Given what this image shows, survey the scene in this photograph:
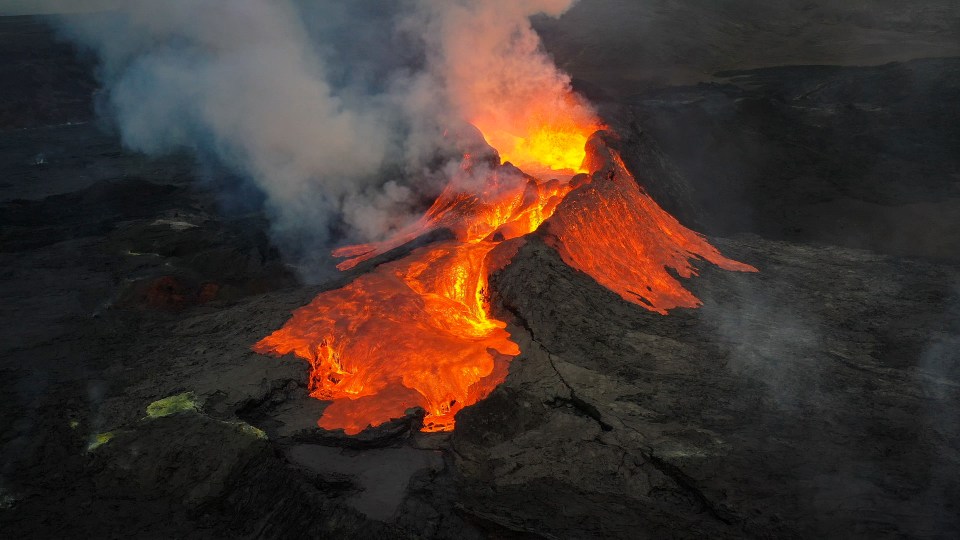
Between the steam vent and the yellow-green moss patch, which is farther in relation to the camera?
the yellow-green moss patch

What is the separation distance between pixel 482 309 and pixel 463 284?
2.37 ft

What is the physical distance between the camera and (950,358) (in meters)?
10.4

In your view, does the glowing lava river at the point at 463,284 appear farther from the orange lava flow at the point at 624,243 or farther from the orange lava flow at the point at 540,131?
the orange lava flow at the point at 540,131

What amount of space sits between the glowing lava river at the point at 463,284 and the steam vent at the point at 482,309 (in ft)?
0.21

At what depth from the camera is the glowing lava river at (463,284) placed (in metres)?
9.16

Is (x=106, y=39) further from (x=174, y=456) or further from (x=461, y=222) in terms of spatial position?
(x=174, y=456)

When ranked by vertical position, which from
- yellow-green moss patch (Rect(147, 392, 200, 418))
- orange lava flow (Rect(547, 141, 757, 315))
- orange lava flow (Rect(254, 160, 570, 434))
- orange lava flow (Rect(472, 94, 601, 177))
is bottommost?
yellow-green moss patch (Rect(147, 392, 200, 418))

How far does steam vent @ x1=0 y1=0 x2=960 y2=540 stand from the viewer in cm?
669

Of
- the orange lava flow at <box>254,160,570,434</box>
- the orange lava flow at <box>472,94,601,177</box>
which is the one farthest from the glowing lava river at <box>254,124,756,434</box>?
the orange lava flow at <box>472,94,601,177</box>

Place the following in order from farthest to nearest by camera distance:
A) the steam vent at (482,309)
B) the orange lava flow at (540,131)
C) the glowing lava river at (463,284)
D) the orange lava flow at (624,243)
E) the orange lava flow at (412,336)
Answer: the orange lava flow at (540,131) → the orange lava flow at (624,243) → the glowing lava river at (463,284) → the orange lava flow at (412,336) → the steam vent at (482,309)

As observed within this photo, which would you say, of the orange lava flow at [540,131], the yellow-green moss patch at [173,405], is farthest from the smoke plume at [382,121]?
the yellow-green moss patch at [173,405]

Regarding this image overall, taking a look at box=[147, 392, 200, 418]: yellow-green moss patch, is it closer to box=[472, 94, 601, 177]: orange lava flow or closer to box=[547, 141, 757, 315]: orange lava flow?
box=[547, 141, 757, 315]: orange lava flow

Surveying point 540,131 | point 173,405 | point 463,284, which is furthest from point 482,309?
point 540,131

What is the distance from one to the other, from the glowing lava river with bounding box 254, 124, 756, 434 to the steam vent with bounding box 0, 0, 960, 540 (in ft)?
0.21
